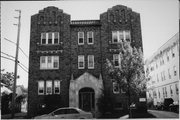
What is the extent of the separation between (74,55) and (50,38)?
143 inches

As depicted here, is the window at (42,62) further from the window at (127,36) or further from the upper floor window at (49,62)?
the window at (127,36)

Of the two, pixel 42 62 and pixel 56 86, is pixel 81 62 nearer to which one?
pixel 56 86

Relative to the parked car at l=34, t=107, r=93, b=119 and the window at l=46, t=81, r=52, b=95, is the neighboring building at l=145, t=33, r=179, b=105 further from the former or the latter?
the parked car at l=34, t=107, r=93, b=119

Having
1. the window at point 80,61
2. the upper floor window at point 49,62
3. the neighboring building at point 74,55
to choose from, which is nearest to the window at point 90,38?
the neighboring building at point 74,55

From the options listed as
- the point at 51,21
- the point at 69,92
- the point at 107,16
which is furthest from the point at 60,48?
the point at 107,16

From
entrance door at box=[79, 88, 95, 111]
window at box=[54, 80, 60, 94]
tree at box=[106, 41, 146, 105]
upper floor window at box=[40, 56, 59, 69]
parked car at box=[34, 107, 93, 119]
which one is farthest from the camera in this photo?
upper floor window at box=[40, 56, 59, 69]

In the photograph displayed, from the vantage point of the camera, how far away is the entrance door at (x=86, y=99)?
73.9 feet

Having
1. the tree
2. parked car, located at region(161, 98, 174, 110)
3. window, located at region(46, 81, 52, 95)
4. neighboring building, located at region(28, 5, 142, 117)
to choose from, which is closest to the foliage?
the tree

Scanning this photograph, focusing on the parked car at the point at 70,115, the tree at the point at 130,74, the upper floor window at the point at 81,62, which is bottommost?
the parked car at the point at 70,115

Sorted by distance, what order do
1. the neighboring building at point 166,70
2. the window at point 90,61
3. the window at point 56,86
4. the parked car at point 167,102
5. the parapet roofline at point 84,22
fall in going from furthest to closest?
the neighboring building at point 166,70 < the parked car at point 167,102 < the parapet roofline at point 84,22 < the window at point 90,61 < the window at point 56,86

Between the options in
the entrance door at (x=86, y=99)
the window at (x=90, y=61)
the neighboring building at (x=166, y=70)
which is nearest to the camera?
the entrance door at (x=86, y=99)

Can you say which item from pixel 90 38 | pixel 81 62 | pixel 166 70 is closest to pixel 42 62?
pixel 81 62

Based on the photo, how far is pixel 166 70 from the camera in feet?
116

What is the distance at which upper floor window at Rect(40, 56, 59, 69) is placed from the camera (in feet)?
78.5
